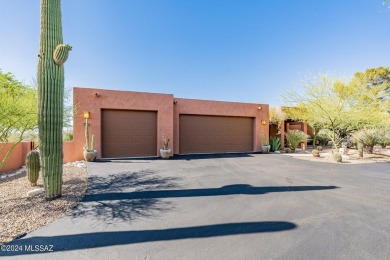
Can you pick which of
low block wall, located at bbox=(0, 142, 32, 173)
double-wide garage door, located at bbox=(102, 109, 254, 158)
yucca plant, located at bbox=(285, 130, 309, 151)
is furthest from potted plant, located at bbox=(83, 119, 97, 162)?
yucca plant, located at bbox=(285, 130, 309, 151)

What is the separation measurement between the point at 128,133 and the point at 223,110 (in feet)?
21.8

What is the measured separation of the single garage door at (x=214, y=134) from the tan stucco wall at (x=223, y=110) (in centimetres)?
36

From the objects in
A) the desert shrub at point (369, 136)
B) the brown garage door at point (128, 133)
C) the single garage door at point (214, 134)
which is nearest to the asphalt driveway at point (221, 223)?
the brown garage door at point (128, 133)

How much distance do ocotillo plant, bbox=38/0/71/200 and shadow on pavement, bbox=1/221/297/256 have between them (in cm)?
182

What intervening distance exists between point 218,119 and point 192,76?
537 cm

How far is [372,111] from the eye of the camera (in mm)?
11773

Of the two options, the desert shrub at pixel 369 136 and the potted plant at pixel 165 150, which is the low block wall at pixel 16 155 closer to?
the potted plant at pixel 165 150

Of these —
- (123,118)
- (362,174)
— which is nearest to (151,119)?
(123,118)

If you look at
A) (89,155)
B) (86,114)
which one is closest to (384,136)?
(89,155)

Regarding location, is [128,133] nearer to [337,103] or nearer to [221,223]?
[221,223]

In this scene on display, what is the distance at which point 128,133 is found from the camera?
10.5m

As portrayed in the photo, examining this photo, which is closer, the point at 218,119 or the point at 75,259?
the point at 75,259

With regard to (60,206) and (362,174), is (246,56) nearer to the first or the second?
(362,174)

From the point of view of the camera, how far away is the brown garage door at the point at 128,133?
10.1 m
